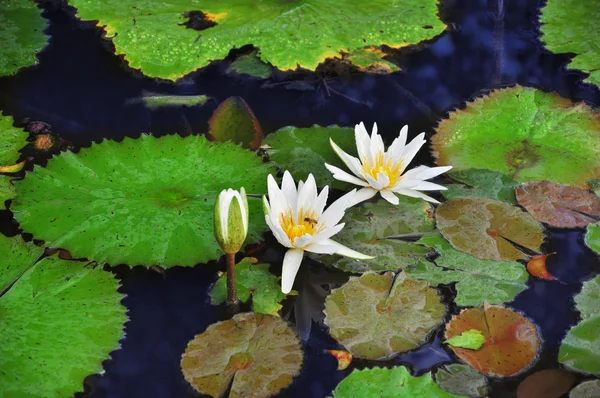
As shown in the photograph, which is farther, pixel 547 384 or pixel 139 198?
pixel 139 198

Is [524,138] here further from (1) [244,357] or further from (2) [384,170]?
(1) [244,357]

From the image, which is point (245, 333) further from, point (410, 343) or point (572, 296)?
point (572, 296)

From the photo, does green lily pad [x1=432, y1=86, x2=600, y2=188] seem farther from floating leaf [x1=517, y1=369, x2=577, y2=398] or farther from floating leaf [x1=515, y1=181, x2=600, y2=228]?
floating leaf [x1=517, y1=369, x2=577, y2=398]

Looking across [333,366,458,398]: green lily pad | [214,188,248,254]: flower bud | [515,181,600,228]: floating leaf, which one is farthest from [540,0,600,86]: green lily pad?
[214,188,248,254]: flower bud

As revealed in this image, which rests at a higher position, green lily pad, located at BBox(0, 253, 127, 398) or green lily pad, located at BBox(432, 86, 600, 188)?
green lily pad, located at BBox(432, 86, 600, 188)

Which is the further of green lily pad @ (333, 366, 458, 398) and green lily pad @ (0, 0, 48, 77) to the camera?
green lily pad @ (0, 0, 48, 77)

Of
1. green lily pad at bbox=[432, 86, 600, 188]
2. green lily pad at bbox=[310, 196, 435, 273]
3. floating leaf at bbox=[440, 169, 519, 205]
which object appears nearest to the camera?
green lily pad at bbox=[310, 196, 435, 273]

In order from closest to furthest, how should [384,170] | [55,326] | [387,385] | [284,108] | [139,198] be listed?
[387,385] → [55,326] → [139,198] → [384,170] → [284,108]

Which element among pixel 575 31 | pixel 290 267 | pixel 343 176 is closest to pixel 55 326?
pixel 290 267
